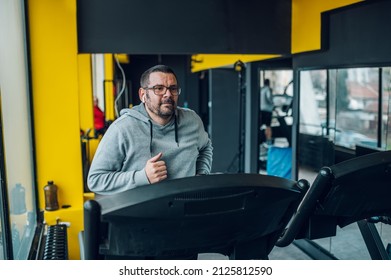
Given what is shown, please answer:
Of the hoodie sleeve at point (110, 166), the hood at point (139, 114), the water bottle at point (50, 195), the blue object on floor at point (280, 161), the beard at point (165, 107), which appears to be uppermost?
the beard at point (165, 107)

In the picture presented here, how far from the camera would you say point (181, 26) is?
10.6 feet

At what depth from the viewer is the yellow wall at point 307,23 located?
131 inches

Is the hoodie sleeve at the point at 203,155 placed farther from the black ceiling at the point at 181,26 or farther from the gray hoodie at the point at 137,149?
the black ceiling at the point at 181,26

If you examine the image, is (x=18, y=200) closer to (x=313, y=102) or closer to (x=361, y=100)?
(x=313, y=102)

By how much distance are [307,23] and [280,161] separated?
2.50m

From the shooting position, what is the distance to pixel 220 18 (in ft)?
10.8

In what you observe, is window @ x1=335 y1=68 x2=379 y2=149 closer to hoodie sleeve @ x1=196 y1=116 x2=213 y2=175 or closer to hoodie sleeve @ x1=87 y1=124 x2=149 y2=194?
hoodie sleeve @ x1=196 y1=116 x2=213 y2=175

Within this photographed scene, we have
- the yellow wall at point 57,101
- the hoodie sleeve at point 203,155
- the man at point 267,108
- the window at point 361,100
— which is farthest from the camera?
the man at point 267,108

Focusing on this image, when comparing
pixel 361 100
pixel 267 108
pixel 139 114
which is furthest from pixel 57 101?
pixel 361 100

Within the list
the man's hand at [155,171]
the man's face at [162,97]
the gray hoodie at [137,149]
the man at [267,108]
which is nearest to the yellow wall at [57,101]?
the gray hoodie at [137,149]

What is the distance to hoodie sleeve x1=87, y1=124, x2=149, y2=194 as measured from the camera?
→ 1507 millimetres

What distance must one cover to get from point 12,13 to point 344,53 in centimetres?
218

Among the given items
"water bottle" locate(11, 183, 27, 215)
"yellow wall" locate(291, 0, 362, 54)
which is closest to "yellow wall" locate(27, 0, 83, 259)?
"water bottle" locate(11, 183, 27, 215)
